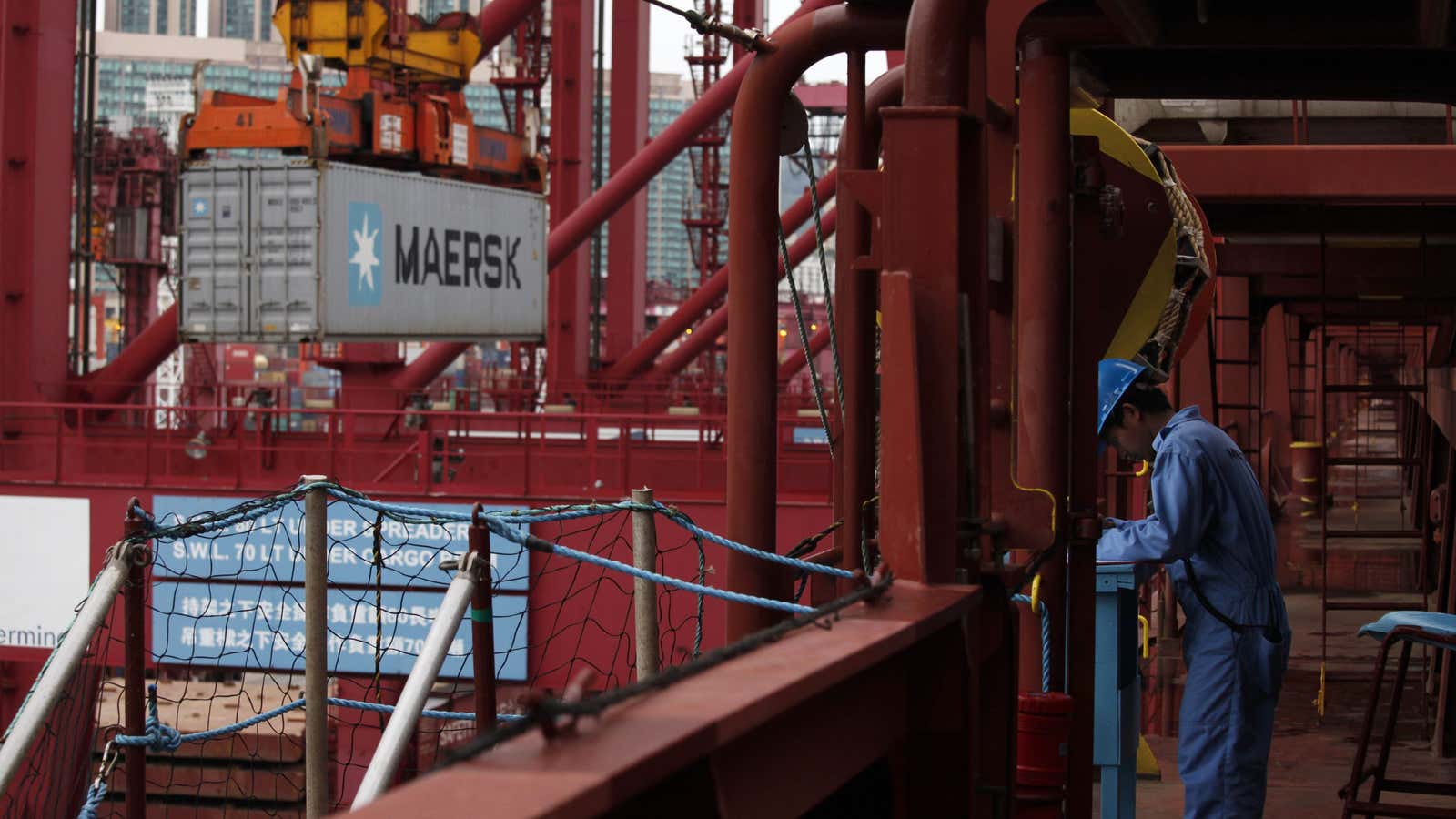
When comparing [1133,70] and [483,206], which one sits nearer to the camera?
[1133,70]

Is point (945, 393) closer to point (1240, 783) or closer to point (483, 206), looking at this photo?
point (1240, 783)

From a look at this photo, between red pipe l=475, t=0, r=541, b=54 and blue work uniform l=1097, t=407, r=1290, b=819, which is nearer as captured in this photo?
blue work uniform l=1097, t=407, r=1290, b=819

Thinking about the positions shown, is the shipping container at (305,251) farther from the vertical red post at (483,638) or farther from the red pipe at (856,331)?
the vertical red post at (483,638)

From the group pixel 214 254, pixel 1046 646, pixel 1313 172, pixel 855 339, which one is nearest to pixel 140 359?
pixel 214 254

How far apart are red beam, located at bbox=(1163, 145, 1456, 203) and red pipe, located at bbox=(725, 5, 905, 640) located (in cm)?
494

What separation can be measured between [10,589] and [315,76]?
29.5 ft

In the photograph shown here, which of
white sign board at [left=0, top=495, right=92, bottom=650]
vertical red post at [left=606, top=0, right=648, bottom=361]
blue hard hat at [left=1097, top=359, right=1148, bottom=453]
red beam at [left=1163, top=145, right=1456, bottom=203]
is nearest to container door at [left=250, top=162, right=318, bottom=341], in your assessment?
white sign board at [left=0, top=495, right=92, bottom=650]

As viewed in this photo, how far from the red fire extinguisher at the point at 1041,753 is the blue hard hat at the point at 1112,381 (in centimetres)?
132

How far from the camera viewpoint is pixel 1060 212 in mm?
5543

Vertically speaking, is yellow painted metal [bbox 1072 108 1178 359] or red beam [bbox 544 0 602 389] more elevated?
red beam [bbox 544 0 602 389]

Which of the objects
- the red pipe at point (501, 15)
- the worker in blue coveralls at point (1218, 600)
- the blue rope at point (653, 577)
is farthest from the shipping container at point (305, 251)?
the blue rope at point (653, 577)

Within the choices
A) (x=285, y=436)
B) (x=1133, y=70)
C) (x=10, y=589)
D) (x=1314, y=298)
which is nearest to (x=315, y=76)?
(x=285, y=436)

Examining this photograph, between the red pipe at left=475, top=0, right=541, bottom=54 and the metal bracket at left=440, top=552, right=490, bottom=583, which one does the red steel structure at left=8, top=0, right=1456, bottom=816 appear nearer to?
the metal bracket at left=440, top=552, right=490, bottom=583

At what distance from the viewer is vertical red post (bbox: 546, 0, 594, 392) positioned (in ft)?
106
